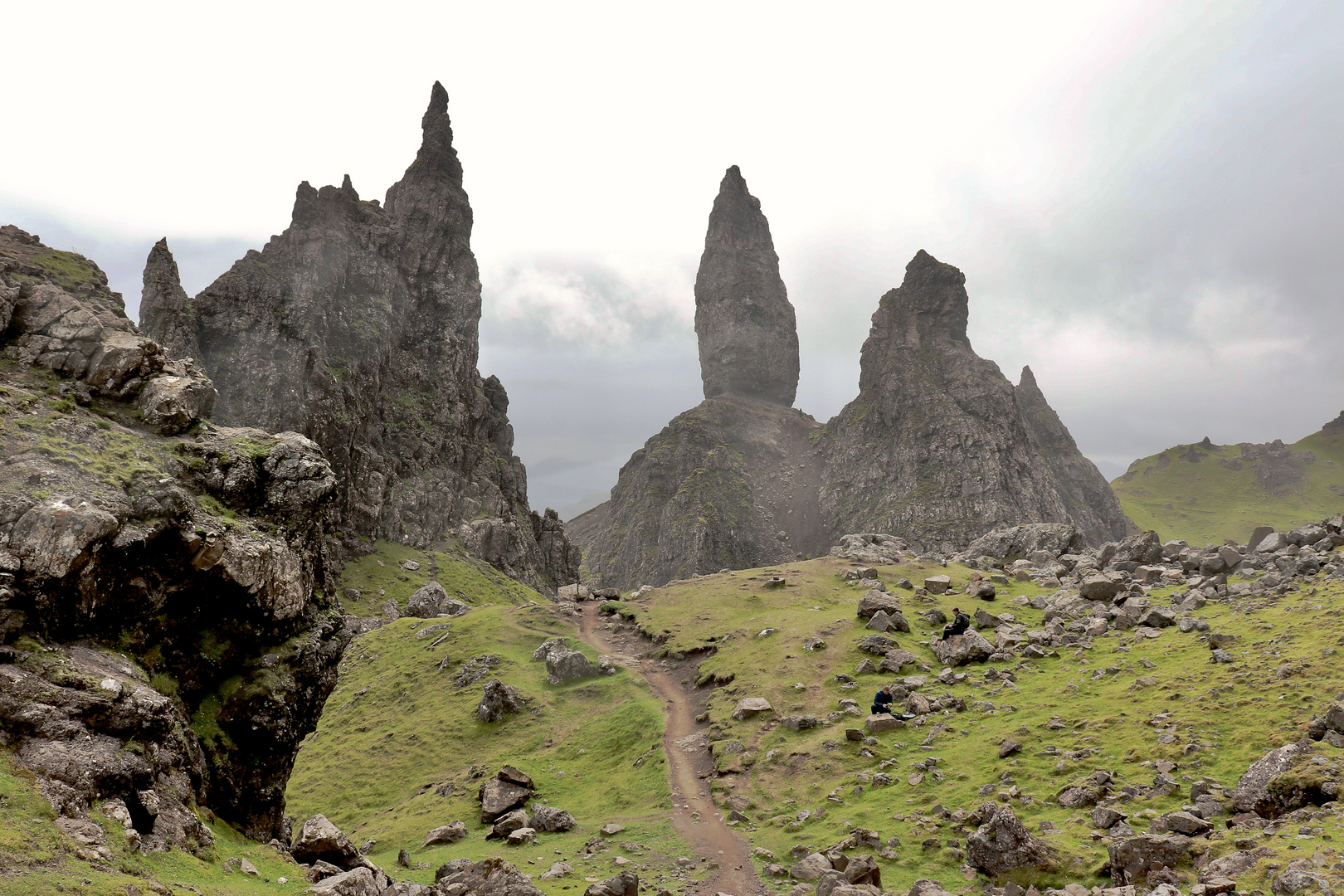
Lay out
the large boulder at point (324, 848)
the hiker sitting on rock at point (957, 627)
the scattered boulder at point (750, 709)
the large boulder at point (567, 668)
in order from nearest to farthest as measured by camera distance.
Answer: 1. the large boulder at point (324, 848)
2. the scattered boulder at point (750, 709)
3. the hiker sitting on rock at point (957, 627)
4. the large boulder at point (567, 668)

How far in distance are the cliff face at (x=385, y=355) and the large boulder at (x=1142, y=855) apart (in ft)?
406

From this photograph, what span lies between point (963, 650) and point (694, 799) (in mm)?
23111

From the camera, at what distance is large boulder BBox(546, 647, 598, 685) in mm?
59375

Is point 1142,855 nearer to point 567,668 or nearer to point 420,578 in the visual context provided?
point 567,668

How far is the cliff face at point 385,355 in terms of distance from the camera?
12075cm

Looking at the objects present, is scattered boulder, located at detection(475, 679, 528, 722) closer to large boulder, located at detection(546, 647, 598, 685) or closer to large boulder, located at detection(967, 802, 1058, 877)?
large boulder, located at detection(546, 647, 598, 685)

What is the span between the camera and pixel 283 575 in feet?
85.2

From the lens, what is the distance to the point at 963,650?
153ft

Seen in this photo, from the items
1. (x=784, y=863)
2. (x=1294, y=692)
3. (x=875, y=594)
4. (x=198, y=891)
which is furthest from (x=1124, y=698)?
(x=198, y=891)

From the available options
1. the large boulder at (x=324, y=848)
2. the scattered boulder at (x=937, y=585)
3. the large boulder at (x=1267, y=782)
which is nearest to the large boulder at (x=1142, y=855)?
the large boulder at (x=1267, y=782)

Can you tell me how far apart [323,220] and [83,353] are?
134889mm

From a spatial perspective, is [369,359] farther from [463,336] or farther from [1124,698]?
[1124,698]

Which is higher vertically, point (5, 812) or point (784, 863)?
point (5, 812)

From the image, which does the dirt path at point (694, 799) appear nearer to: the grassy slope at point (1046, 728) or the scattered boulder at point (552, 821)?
the grassy slope at point (1046, 728)
